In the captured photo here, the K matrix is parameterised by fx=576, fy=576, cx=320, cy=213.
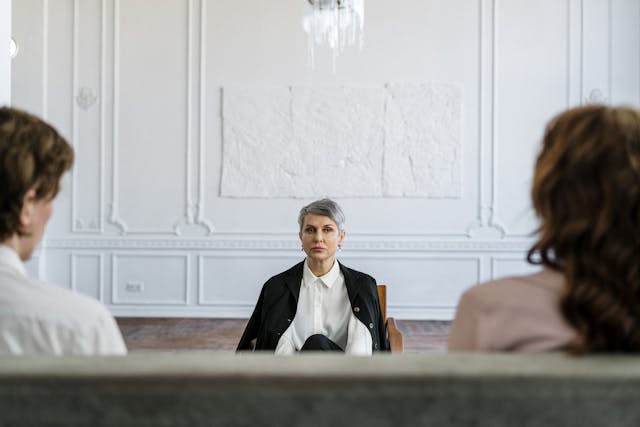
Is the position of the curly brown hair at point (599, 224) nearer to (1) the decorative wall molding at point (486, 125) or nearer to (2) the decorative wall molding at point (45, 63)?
(1) the decorative wall molding at point (486, 125)

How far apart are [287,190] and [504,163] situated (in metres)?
2.63

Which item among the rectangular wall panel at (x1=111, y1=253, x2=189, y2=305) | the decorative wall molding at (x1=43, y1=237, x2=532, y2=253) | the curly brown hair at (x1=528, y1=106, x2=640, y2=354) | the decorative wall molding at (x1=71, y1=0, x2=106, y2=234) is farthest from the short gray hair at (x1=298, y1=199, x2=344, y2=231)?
the decorative wall molding at (x1=71, y1=0, x2=106, y2=234)

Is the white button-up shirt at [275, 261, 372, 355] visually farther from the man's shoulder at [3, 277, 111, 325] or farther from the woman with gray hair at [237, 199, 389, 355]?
the man's shoulder at [3, 277, 111, 325]

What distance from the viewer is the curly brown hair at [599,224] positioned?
883mm

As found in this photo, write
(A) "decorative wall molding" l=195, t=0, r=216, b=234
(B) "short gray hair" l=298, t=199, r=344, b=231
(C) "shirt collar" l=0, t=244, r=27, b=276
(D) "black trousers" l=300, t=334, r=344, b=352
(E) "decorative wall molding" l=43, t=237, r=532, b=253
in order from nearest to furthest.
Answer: (C) "shirt collar" l=0, t=244, r=27, b=276 < (D) "black trousers" l=300, t=334, r=344, b=352 < (B) "short gray hair" l=298, t=199, r=344, b=231 < (E) "decorative wall molding" l=43, t=237, r=532, b=253 < (A) "decorative wall molding" l=195, t=0, r=216, b=234

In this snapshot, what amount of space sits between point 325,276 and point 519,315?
1903 mm

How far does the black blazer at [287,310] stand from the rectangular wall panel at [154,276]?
436 centimetres

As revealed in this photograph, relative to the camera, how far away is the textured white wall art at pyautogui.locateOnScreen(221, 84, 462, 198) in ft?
22.7

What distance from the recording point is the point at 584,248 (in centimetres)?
91

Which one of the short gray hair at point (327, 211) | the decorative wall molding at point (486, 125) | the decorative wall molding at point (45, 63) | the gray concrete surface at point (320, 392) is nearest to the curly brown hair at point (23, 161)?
the gray concrete surface at point (320, 392)

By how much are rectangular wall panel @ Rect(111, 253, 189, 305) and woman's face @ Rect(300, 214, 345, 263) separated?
428 cm

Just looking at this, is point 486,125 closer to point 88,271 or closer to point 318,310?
point 318,310

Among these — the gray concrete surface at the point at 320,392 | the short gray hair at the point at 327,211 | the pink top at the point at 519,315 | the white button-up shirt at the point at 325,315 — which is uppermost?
the short gray hair at the point at 327,211

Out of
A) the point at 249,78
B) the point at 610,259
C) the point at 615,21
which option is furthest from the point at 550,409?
the point at 615,21
